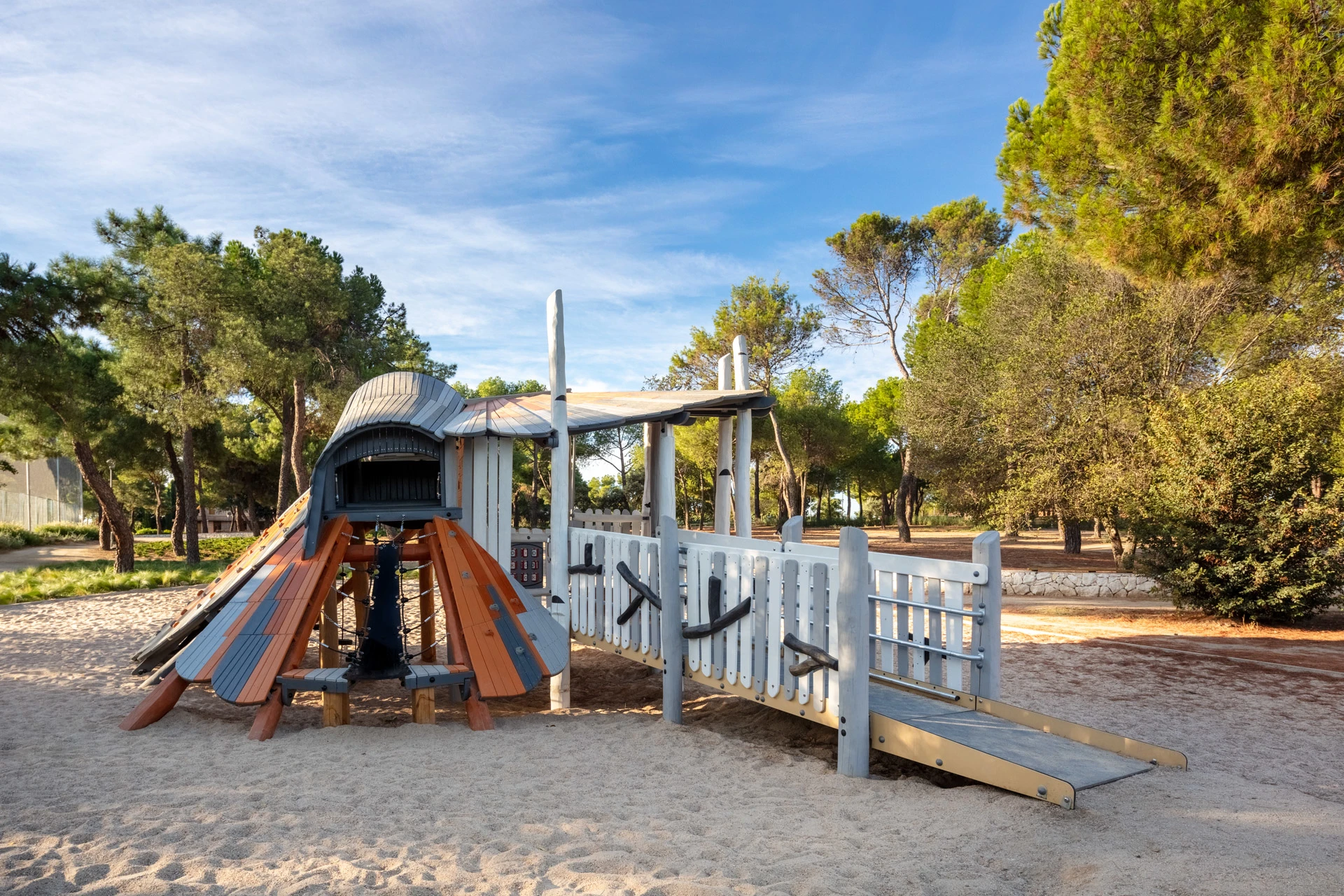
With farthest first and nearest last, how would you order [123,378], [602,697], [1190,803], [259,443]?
[259,443] → [123,378] → [602,697] → [1190,803]

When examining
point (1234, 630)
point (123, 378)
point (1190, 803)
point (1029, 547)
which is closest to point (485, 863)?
point (1190, 803)

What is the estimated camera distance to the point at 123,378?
62.5 feet

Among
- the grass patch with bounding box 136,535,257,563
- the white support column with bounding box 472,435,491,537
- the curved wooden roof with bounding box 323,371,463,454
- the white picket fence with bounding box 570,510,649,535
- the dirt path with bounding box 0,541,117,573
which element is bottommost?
the dirt path with bounding box 0,541,117,573

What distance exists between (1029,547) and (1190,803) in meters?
20.7

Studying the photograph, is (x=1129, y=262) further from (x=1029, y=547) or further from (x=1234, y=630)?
(x=1029, y=547)

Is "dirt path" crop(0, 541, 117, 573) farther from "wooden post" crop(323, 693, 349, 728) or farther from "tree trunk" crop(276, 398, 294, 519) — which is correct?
"wooden post" crop(323, 693, 349, 728)

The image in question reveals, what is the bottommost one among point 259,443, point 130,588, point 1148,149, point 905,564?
point 130,588

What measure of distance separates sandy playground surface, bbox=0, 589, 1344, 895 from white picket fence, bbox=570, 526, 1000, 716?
518mm

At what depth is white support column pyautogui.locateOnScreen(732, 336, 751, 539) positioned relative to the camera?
8719mm

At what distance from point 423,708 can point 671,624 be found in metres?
1.86

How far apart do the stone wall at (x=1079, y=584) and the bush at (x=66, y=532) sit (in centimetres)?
3169

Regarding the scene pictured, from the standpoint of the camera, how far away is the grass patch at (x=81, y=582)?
13266 millimetres

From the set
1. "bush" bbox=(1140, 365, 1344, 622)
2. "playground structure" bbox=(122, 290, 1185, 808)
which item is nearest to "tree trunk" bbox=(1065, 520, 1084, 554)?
"bush" bbox=(1140, 365, 1344, 622)

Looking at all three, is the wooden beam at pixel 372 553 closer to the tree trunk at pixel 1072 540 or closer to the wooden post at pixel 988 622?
the wooden post at pixel 988 622
